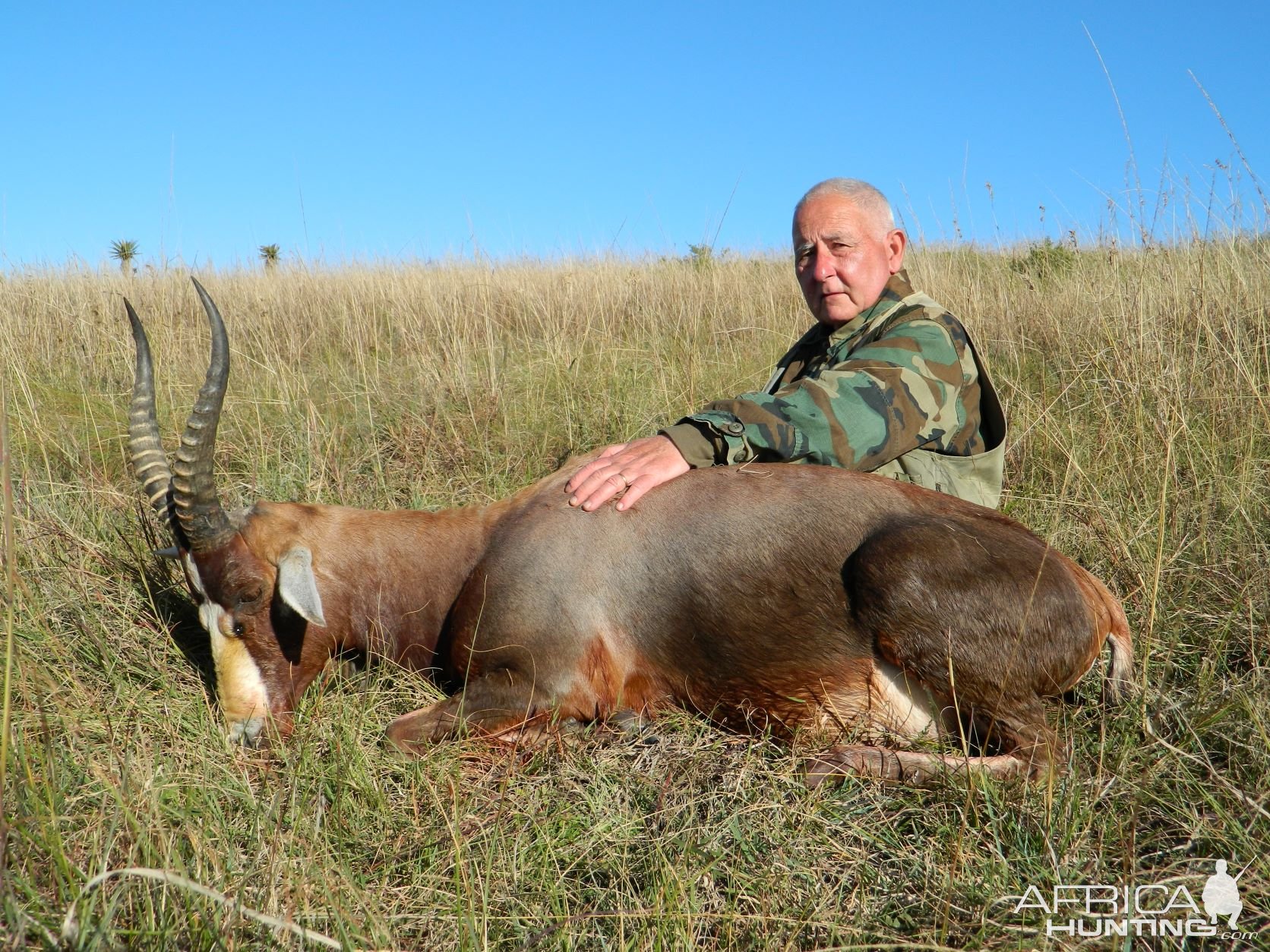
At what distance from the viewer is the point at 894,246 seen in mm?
4375

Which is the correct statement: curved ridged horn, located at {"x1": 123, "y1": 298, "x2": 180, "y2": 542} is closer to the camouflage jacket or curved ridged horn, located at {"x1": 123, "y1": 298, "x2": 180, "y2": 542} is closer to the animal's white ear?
the animal's white ear

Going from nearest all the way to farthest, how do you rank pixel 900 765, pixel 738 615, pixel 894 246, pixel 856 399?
pixel 900 765, pixel 738 615, pixel 856 399, pixel 894 246

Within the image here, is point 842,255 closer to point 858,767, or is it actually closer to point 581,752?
point 858,767

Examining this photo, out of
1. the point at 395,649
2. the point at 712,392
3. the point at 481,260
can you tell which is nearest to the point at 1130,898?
the point at 395,649

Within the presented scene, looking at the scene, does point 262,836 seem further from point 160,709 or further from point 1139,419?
point 1139,419

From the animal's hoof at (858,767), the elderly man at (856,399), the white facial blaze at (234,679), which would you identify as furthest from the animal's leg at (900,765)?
the white facial blaze at (234,679)

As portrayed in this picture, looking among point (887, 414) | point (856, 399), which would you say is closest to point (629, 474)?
point (856, 399)

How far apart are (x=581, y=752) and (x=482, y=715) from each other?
1.24 feet

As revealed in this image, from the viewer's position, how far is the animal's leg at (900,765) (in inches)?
112

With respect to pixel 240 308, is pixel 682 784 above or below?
below

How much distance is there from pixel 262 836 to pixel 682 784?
48.9 inches

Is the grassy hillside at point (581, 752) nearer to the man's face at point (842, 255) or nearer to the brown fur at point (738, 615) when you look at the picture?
the brown fur at point (738, 615)

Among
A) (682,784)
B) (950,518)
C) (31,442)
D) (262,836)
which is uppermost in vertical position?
(31,442)

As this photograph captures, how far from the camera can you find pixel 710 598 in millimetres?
3324
